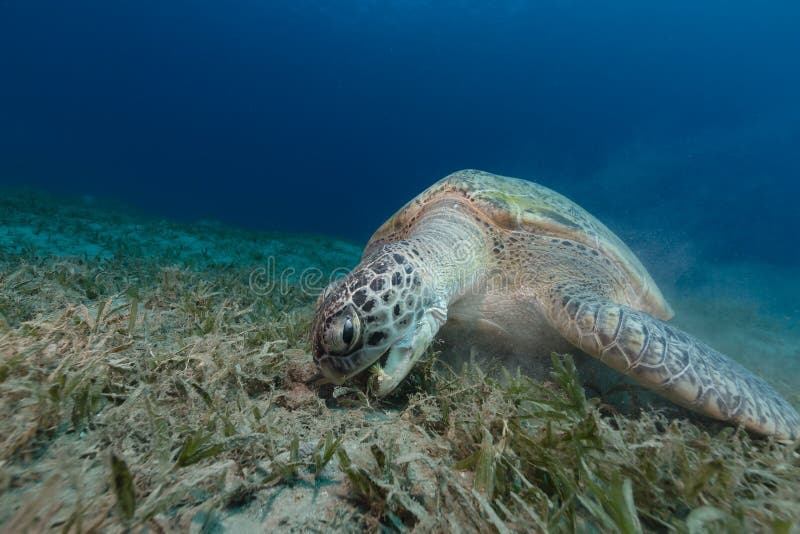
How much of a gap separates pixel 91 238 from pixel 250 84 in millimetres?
90756

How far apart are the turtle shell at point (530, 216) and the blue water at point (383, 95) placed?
46.5 metres

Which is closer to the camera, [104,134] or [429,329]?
[429,329]

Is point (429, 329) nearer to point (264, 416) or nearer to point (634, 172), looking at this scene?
point (264, 416)

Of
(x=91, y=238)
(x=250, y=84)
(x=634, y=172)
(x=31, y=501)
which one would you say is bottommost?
(x=91, y=238)

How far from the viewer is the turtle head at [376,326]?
5.21ft

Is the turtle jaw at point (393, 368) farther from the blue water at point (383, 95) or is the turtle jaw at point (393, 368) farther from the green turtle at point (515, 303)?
the blue water at point (383, 95)

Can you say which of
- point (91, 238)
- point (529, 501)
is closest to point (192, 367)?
point (529, 501)

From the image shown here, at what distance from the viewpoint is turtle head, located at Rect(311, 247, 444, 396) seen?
1.59 meters

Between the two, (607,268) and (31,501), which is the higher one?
(607,268)

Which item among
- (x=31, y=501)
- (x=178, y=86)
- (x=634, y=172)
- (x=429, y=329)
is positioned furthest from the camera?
(x=178, y=86)

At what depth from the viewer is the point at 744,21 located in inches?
2363

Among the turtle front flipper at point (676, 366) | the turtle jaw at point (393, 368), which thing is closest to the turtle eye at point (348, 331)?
the turtle jaw at point (393, 368)

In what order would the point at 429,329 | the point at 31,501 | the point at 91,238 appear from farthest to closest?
the point at 91,238, the point at 429,329, the point at 31,501

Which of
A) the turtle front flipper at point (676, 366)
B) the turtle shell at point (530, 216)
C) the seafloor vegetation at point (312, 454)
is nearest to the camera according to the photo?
the seafloor vegetation at point (312, 454)
